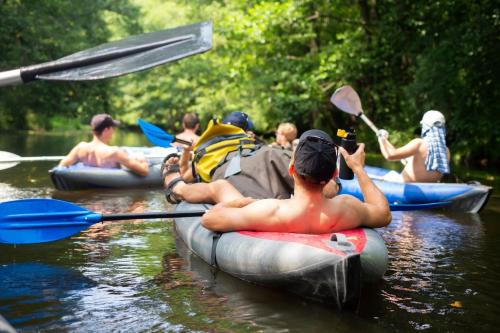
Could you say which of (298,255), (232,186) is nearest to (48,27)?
(232,186)

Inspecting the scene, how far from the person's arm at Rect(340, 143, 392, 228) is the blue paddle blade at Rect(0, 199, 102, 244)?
184cm

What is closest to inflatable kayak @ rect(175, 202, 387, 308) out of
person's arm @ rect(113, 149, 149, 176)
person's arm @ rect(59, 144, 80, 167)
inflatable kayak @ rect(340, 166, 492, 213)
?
inflatable kayak @ rect(340, 166, 492, 213)

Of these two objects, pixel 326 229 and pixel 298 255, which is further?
pixel 326 229

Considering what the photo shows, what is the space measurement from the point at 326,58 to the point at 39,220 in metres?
12.0

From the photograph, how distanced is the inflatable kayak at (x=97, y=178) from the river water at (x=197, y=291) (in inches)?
93.6

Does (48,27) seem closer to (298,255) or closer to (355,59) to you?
(355,59)

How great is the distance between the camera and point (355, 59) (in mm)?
15547

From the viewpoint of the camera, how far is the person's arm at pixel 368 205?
13.5 ft

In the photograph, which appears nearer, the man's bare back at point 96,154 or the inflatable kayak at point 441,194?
the inflatable kayak at point 441,194

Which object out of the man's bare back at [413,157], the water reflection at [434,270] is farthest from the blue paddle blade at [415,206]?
the man's bare back at [413,157]

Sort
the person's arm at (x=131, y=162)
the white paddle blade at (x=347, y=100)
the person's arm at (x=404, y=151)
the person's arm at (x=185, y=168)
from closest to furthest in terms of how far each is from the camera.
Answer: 1. the person's arm at (x=185, y=168)
2. the person's arm at (x=404, y=151)
3. the white paddle blade at (x=347, y=100)
4. the person's arm at (x=131, y=162)

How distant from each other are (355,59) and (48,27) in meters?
9.77

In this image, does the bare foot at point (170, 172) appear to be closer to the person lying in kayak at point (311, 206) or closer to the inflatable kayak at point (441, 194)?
the person lying in kayak at point (311, 206)

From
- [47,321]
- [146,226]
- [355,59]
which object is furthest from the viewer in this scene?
[355,59]
